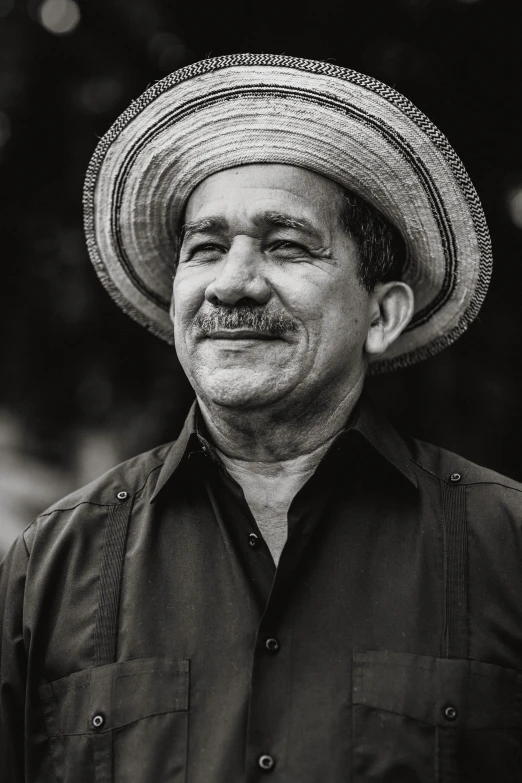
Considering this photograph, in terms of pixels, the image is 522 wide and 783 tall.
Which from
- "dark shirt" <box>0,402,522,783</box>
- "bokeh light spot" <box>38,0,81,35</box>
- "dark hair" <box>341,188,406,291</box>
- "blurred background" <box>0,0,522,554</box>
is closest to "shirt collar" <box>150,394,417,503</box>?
"dark shirt" <box>0,402,522,783</box>

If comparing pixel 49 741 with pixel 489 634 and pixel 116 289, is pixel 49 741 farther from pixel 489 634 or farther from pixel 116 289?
pixel 116 289

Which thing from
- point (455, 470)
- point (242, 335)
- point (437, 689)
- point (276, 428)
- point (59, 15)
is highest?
point (59, 15)

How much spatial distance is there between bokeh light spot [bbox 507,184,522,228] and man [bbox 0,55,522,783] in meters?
0.58

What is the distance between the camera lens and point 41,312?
3.28 meters

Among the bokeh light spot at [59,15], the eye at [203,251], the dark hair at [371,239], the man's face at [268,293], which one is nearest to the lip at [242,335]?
the man's face at [268,293]

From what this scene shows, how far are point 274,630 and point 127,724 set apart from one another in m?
0.40

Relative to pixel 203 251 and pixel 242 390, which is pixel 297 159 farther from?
pixel 242 390

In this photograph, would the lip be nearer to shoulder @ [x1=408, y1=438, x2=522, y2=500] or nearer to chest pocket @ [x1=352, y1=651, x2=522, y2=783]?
shoulder @ [x1=408, y1=438, x2=522, y2=500]

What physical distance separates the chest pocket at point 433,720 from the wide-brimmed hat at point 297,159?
1.11m

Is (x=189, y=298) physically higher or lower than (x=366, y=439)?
higher

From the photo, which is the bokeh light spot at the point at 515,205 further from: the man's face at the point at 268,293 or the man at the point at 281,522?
the man's face at the point at 268,293

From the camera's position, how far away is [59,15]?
298cm

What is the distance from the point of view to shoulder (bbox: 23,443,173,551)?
2.29m

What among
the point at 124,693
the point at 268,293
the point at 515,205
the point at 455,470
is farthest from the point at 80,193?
the point at 124,693
